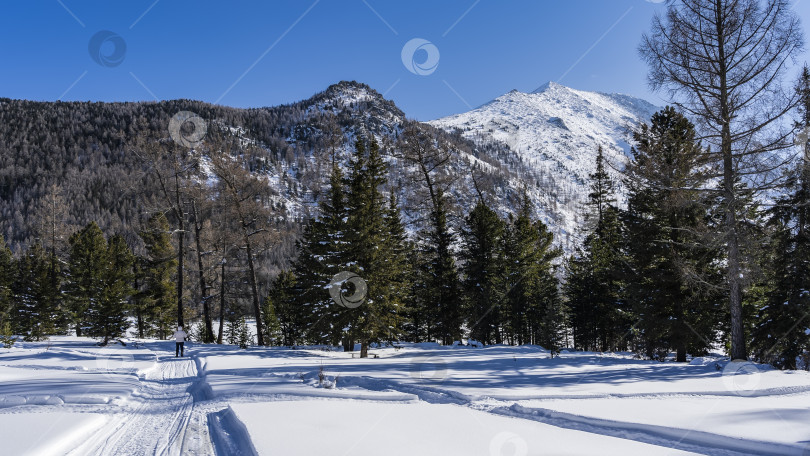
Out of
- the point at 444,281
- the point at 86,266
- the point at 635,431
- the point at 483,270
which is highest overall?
the point at 86,266

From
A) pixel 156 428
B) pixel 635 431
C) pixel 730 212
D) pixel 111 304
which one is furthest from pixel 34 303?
pixel 730 212

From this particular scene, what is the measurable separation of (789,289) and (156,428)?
20.6 meters

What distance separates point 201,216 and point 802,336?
3105 cm

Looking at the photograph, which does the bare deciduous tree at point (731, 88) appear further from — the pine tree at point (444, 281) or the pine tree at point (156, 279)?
the pine tree at point (156, 279)

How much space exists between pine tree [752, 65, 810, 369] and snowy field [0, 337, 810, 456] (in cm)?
515

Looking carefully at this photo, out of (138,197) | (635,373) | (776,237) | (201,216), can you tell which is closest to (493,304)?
(776,237)

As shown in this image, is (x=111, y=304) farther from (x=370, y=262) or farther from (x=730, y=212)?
(x=730, y=212)

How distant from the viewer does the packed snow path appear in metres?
5.66

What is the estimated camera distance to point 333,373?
11633mm

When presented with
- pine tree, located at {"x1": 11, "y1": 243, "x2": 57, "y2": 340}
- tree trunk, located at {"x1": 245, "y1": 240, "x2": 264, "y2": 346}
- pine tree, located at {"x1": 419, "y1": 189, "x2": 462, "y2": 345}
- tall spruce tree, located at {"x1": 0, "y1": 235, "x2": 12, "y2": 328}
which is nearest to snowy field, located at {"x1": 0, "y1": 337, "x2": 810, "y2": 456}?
tree trunk, located at {"x1": 245, "y1": 240, "x2": 264, "y2": 346}

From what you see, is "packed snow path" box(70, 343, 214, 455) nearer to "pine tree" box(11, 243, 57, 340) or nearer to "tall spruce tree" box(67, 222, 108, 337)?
"tall spruce tree" box(67, 222, 108, 337)

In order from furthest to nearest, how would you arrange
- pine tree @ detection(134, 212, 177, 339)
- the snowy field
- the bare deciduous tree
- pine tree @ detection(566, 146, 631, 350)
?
pine tree @ detection(134, 212, 177, 339)
pine tree @ detection(566, 146, 631, 350)
the bare deciduous tree
the snowy field

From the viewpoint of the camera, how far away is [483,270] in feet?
97.6

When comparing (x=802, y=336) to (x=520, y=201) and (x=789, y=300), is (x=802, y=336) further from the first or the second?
(x=520, y=201)
